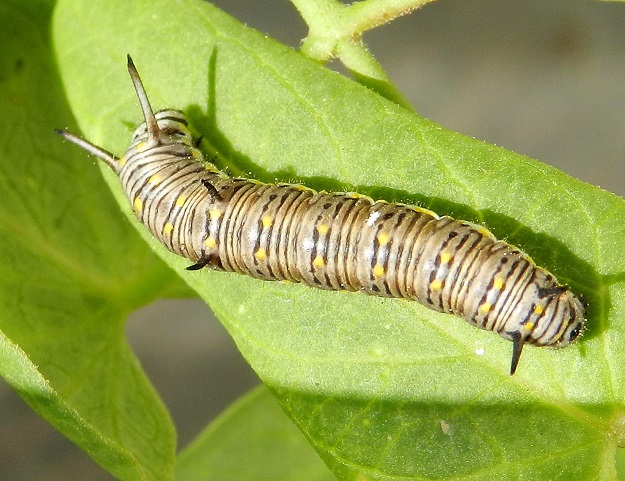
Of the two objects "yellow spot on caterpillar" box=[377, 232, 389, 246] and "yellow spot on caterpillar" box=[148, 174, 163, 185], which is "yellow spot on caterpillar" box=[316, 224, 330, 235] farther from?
"yellow spot on caterpillar" box=[148, 174, 163, 185]

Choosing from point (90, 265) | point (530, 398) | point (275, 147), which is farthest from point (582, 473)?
point (90, 265)

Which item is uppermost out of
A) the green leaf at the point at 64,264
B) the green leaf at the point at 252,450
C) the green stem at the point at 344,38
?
the green stem at the point at 344,38

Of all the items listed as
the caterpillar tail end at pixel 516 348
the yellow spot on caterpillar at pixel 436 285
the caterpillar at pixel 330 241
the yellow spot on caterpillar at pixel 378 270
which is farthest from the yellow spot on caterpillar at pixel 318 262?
the caterpillar tail end at pixel 516 348

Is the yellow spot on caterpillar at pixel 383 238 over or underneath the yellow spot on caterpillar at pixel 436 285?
over

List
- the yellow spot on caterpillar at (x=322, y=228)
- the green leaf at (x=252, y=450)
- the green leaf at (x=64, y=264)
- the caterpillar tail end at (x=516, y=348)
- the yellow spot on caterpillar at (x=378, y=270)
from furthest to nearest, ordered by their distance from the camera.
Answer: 1. the green leaf at (x=252, y=450)
2. the green leaf at (x=64, y=264)
3. the yellow spot on caterpillar at (x=322, y=228)
4. the yellow spot on caterpillar at (x=378, y=270)
5. the caterpillar tail end at (x=516, y=348)

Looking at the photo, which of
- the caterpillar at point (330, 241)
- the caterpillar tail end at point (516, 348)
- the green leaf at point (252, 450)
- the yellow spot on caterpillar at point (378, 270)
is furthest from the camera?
the green leaf at point (252, 450)

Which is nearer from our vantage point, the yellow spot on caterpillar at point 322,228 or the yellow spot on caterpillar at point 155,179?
the yellow spot on caterpillar at point 322,228

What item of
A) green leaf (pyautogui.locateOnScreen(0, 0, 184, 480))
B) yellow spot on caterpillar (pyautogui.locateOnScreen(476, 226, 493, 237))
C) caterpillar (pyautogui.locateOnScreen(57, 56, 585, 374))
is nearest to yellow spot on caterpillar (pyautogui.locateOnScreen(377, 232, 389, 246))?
caterpillar (pyautogui.locateOnScreen(57, 56, 585, 374))

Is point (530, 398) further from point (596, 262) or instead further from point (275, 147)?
point (275, 147)

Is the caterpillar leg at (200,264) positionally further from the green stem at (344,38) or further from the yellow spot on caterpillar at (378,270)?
the green stem at (344,38)
